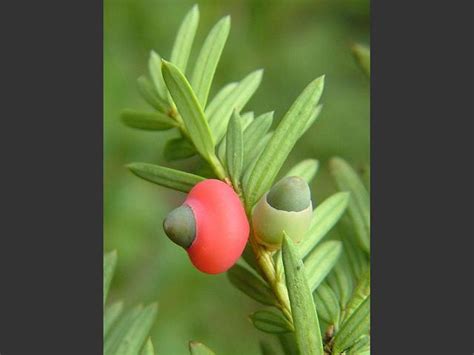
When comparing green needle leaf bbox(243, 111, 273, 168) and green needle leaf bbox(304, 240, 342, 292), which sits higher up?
green needle leaf bbox(243, 111, 273, 168)

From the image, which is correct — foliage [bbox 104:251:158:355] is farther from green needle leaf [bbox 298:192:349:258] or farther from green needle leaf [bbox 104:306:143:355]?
green needle leaf [bbox 298:192:349:258]

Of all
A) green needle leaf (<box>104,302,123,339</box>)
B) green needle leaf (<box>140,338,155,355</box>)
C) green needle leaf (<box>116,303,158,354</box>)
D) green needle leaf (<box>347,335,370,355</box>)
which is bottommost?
green needle leaf (<box>104,302,123,339</box>)

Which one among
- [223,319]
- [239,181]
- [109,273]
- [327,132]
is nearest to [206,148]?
[239,181]

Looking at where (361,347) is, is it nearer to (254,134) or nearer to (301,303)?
(301,303)

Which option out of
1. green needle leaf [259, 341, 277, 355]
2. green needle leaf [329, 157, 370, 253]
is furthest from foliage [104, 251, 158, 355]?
green needle leaf [329, 157, 370, 253]

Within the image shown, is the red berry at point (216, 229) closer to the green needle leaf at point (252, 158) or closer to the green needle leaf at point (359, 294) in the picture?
the green needle leaf at point (252, 158)

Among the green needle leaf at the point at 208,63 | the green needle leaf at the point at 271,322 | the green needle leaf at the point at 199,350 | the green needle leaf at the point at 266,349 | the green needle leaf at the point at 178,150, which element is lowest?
the green needle leaf at the point at 266,349

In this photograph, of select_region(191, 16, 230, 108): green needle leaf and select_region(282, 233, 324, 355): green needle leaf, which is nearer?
select_region(282, 233, 324, 355): green needle leaf

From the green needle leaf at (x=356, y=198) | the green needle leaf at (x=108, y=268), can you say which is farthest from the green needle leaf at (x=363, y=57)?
the green needle leaf at (x=108, y=268)
